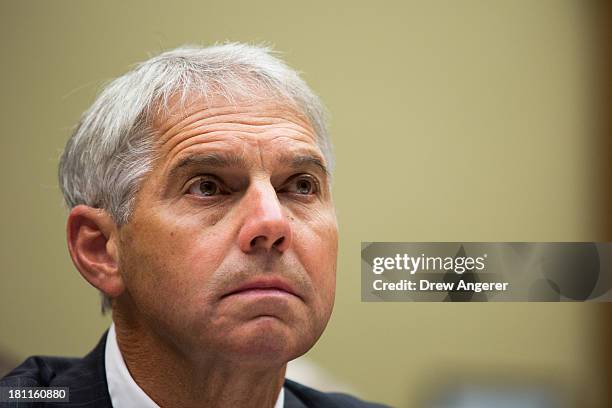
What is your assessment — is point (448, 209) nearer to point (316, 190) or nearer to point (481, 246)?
point (481, 246)

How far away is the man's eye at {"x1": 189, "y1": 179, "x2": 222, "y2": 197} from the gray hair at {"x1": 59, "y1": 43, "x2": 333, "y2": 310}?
0.11 meters

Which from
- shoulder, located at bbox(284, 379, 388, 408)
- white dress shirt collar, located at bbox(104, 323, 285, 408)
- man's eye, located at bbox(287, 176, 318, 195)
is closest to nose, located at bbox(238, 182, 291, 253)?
man's eye, located at bbox(287, 176, 318, 195)

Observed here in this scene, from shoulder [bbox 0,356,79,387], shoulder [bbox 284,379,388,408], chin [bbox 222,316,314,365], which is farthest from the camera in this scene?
shoulder [bbox 284,379,388,408]

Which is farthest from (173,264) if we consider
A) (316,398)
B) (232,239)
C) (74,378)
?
(316,398)

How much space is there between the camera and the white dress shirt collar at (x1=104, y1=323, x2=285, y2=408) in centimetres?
155

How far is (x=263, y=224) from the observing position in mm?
1374

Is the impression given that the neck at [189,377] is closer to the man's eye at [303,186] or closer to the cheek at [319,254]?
the cheek at [319,254]

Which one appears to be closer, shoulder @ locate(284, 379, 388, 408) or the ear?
the ear

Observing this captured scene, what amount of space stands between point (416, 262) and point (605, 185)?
613mm

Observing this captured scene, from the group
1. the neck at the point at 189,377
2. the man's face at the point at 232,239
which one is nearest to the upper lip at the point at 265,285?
the man's face at the point at 232,239

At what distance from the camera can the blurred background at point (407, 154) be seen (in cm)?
204

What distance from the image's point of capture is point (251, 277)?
54.2 inches

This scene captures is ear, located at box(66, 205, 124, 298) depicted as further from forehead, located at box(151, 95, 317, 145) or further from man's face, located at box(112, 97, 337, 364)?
forehead, located at box(151, 95, 317, 145)

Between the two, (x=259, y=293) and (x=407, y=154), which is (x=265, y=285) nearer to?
(x=259, y=293)
